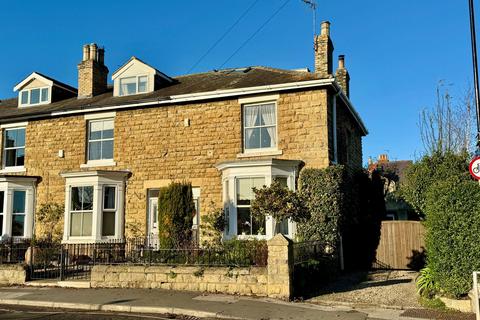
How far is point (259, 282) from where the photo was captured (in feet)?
36.5

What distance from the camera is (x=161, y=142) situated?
17547 mm

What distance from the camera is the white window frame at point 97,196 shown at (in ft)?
56.4

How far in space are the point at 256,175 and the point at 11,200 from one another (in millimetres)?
10174

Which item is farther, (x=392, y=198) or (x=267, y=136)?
(x=392, y=198)

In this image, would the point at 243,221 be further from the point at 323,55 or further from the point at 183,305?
the point at 323,55

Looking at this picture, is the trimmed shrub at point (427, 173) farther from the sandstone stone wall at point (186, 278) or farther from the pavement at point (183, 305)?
the sandstone stone wall at point (186, 278)

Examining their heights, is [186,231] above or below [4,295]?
above

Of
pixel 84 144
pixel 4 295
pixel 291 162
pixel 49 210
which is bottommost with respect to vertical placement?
pixel 4 295

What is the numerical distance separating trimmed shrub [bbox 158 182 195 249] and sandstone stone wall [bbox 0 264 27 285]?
4064mm

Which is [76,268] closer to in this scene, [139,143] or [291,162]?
[139,143]

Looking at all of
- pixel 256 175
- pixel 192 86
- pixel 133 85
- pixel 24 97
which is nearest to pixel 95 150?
pixel 133 85

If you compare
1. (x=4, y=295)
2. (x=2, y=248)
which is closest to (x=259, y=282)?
(x=4, y=295)

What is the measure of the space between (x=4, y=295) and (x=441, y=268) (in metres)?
10.5

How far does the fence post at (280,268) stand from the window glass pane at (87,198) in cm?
918
